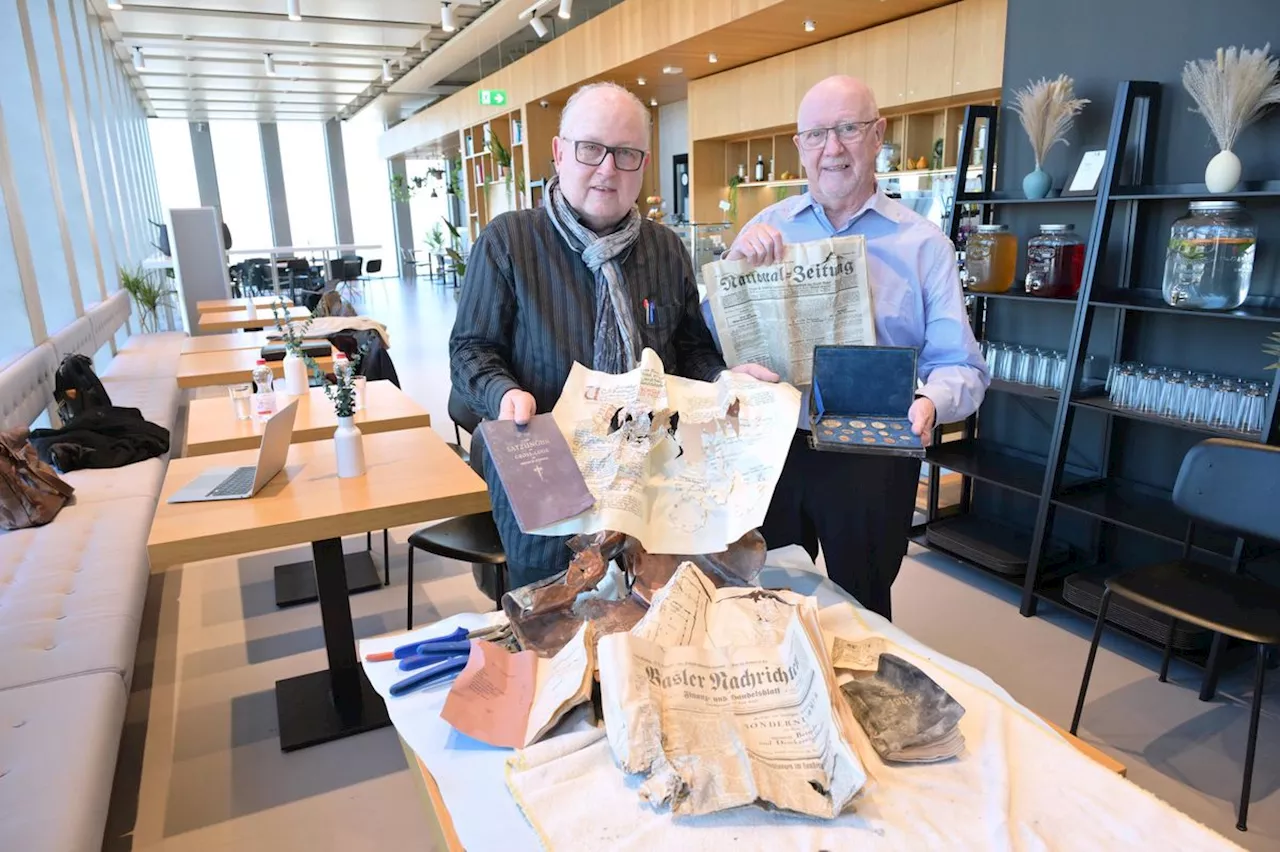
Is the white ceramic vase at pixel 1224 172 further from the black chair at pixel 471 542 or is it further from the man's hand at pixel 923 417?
the black chair at pixel 471 542

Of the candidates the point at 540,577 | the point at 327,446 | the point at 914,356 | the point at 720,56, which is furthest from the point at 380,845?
the point at 720,56

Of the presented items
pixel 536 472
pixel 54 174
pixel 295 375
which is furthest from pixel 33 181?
pixel 536 472

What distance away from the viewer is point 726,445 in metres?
1.46

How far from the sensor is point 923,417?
155 cm

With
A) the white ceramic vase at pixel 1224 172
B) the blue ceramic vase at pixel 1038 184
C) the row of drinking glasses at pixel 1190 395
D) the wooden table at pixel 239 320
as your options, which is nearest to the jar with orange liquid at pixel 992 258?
the blue ceramic vase at pixel 1038 184

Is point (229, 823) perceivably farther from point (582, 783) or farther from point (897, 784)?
point (897, 784)

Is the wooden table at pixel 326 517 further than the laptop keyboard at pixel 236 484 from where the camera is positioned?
No

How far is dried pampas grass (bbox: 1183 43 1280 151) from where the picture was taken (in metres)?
2.36

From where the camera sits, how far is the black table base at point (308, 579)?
3.33 m

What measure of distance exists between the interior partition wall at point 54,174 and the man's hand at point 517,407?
4.14m

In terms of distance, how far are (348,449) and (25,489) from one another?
168 centimetres

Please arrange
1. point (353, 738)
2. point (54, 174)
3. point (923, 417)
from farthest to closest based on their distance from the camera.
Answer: point (54, 174), point (353, 738), point (923, 417)

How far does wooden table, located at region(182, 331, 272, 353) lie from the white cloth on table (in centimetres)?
454

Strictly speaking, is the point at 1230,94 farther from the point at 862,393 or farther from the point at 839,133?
the point at 862,393
